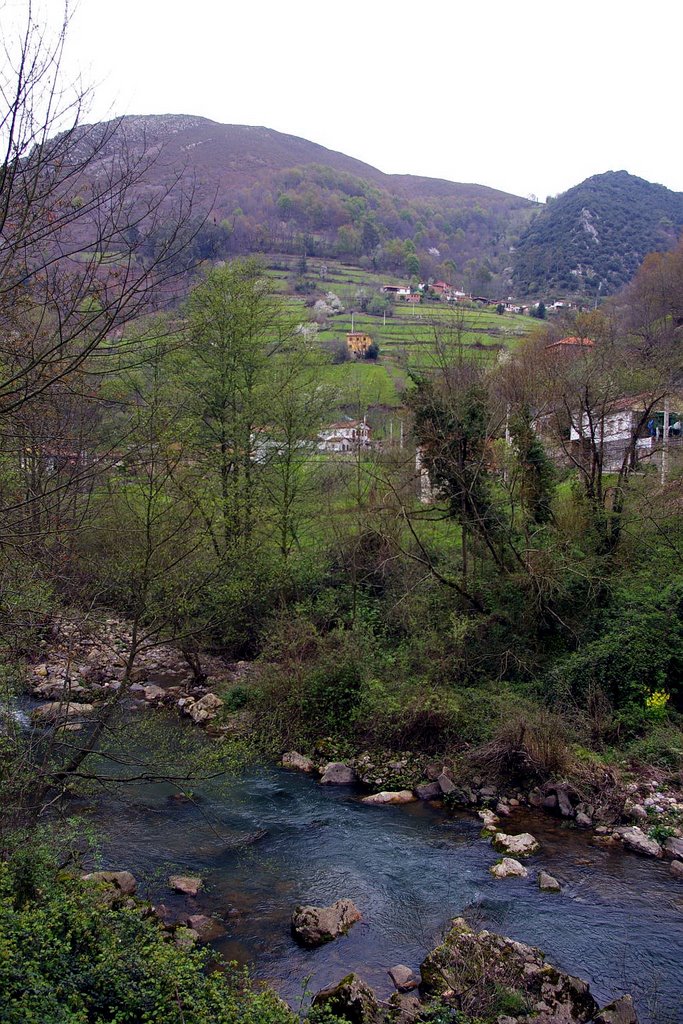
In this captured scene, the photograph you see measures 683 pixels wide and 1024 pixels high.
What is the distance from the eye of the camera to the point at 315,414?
57.3ft

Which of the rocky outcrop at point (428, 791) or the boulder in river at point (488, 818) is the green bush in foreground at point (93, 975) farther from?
Answer: the rocky outcrop at point (428, 791)

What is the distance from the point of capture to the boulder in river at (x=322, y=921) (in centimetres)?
735

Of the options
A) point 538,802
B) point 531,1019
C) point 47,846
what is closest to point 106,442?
point 47,846

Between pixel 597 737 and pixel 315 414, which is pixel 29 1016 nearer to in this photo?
pixel 597 737

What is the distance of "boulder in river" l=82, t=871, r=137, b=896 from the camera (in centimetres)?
784

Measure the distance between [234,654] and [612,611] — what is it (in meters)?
8.24

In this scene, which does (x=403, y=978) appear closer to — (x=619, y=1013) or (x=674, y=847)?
(x=619, y=1013)

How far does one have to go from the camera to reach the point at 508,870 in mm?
8766

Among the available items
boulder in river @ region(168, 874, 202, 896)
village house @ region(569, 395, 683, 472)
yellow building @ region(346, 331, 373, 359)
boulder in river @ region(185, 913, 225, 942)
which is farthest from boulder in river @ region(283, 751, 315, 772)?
yellow building @ region(346, 331, 373, 359)

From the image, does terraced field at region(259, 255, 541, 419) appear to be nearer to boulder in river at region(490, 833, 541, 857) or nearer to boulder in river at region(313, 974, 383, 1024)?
boulder in river at region(490, 833, 541, 857)

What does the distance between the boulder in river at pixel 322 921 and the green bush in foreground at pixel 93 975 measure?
1.58 metres

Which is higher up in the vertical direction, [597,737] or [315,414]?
[315,414]

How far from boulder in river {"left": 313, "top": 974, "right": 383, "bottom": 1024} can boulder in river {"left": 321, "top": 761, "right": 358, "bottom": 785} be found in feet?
16.7

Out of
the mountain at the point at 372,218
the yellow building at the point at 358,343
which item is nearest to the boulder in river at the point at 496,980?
the mountain at the point at 372,218
